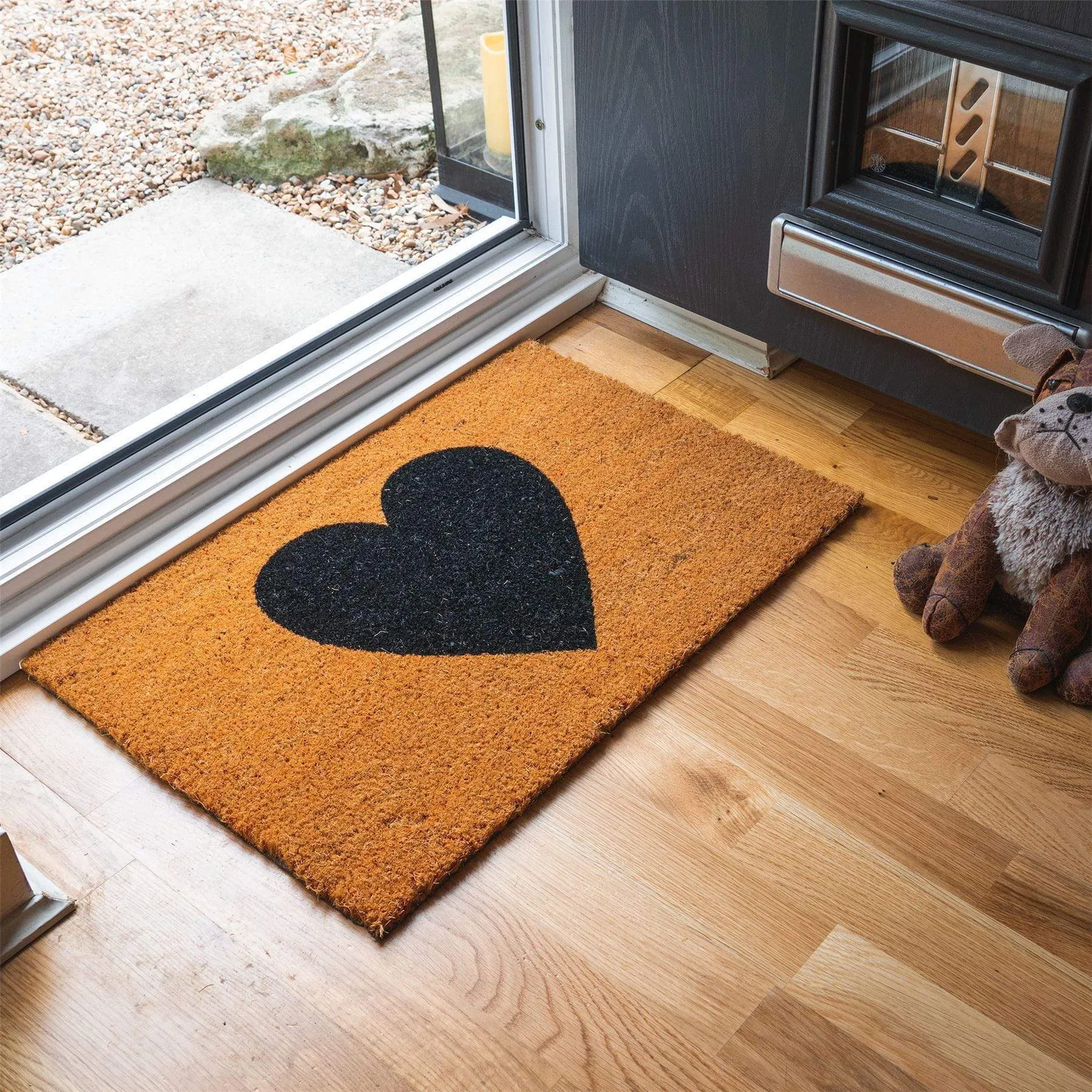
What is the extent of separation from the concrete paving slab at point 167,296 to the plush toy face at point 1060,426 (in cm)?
115

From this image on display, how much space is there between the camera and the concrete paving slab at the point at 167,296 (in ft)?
6.32

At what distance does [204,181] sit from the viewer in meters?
2.32

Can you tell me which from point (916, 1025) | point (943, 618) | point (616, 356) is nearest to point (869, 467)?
point (943, 618)

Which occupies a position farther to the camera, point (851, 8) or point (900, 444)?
point (900, 444)

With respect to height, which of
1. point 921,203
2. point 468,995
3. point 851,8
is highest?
point 851,8

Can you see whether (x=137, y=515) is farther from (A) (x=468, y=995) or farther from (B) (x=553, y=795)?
(A) (x=468, y=995)

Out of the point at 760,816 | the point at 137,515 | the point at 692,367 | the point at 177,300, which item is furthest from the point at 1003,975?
the point at 177,300

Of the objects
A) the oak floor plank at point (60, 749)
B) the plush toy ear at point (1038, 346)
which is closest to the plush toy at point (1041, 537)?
the plush toy ear at point (1038, 346)

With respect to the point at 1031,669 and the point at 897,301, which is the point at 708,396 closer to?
the point at 897,301

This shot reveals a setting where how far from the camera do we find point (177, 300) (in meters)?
2.06

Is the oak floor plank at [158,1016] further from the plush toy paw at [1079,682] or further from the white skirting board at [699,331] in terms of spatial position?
the white skirting board at [699,331]

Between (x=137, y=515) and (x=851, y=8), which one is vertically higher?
(x=851, y=8)

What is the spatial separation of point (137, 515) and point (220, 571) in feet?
0.46

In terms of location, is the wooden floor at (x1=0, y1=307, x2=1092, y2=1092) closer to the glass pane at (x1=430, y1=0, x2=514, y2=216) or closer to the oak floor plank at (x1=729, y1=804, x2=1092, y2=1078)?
the oak floor plank at (x1=729, y1=804, x2=1092, y2=1078)
